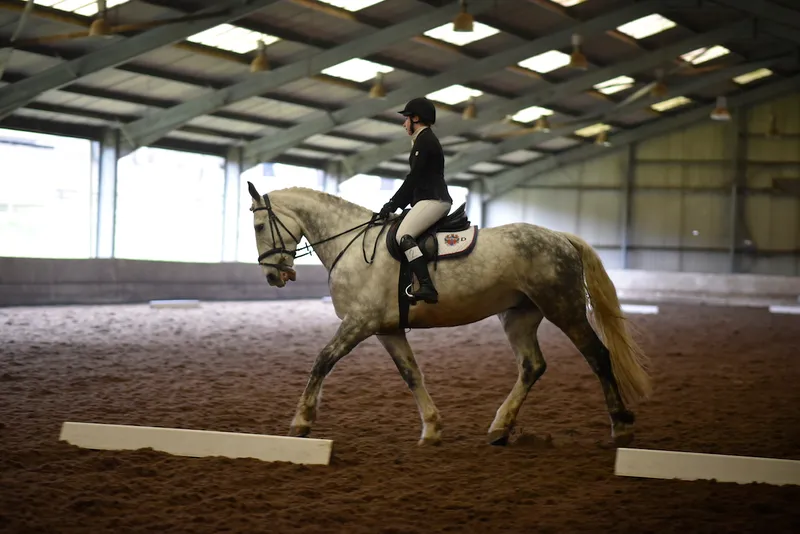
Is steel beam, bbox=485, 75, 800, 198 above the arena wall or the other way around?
above

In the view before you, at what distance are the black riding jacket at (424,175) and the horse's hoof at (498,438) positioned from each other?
1446 mm

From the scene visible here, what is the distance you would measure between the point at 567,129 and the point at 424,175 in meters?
25.5

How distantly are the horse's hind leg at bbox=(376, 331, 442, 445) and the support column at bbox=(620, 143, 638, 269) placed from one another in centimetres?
2957

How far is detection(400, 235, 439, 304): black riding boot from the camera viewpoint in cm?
535

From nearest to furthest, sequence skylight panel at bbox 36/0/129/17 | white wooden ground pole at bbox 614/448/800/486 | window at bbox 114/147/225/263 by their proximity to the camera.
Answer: white wooden ground pole at bbox 614/448/800/486
skylight panel at bbox 36/0/129/17
window at bbox 114/147/225/263

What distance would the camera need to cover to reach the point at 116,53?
16.3 metres

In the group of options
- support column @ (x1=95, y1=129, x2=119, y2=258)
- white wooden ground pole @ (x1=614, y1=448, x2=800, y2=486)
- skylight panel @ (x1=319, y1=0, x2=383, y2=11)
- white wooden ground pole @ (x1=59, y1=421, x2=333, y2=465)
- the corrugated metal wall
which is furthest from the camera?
the corrugated metal wall

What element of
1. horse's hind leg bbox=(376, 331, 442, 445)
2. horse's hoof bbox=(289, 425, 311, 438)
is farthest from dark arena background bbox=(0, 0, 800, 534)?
horse's hoof bbox=(289, 425, 311, 438)

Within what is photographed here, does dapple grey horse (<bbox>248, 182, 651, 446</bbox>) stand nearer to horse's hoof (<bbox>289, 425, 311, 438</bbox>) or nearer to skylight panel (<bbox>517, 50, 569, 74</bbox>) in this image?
horse's hoof (<bbox>289, 425, 311, 438</bbox>)

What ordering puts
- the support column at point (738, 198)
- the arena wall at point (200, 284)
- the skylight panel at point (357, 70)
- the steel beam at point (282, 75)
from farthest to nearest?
1. the support column at point (738, 198)
2. the skylight panel at point (357, 70)
3. the steel beam at point (282, 75)
4. the arena wall at point (200, 284)

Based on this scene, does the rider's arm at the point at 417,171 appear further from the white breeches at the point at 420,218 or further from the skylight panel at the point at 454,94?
the skylight panel at the point at 454,94

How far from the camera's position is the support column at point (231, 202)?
24953 mm

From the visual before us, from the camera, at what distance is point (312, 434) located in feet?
18.6

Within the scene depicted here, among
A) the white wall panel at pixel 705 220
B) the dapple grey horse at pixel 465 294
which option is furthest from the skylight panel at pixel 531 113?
the dapple grey horse at pixel 465 294
